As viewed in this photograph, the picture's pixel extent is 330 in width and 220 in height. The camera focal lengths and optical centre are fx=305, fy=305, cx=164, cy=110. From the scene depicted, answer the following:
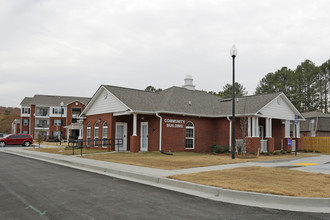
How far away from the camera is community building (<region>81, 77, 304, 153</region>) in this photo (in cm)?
2272

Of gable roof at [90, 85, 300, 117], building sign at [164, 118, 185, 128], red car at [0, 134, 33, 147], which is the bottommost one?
red car at [0, 134, 33, 147]

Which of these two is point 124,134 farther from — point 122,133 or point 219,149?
point 219,149

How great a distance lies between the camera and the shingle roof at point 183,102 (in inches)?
918

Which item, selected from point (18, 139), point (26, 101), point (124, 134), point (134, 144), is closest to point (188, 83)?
point (124, 134)

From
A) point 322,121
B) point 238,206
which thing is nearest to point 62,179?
point 238,206

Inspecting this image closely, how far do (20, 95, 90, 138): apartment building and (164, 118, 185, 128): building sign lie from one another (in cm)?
4344

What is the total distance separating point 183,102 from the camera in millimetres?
25344

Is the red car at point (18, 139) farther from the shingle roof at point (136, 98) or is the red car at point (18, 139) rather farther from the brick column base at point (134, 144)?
the brick column base at point (134, 144)

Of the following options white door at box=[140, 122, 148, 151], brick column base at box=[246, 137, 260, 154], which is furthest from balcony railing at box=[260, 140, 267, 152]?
white door at box=[140, 122, 148, 151]

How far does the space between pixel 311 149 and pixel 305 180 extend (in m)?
21.7

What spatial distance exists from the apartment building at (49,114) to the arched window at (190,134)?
43032 mm

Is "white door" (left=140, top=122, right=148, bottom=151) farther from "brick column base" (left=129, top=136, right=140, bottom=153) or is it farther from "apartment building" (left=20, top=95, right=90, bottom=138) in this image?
"apartment building" (left=20, top=95, right=90, bottom=138)

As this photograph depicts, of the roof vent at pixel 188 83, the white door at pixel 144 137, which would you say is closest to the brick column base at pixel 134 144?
the white door at pixel 144 137

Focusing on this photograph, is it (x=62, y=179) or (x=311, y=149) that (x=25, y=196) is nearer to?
(x=62, y=179)
